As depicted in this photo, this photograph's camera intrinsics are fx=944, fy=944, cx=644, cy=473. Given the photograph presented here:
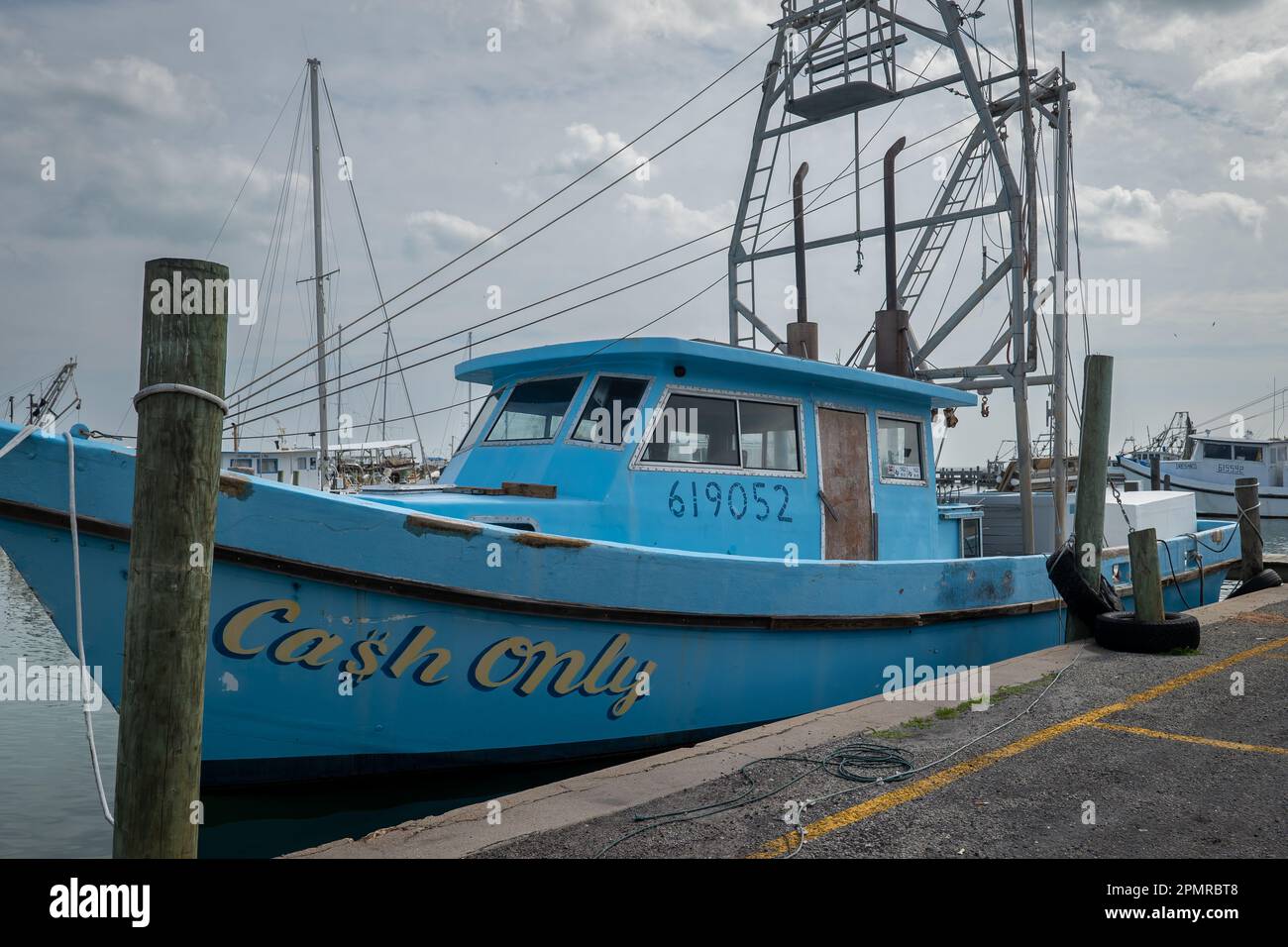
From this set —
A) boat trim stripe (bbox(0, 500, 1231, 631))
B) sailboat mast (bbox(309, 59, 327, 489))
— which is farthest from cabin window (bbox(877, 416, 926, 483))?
sailboat mast (bbox(309, 59, 327, 489))

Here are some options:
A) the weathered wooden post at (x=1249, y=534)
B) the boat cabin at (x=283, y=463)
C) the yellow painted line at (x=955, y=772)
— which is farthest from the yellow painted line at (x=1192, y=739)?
the boat cabin at (x=283, y=463)

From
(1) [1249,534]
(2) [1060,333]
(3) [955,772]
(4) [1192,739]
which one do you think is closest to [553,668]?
(3) [955,772]

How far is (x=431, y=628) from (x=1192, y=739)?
4068 mm

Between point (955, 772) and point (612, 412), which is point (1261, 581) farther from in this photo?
point (955, 772)

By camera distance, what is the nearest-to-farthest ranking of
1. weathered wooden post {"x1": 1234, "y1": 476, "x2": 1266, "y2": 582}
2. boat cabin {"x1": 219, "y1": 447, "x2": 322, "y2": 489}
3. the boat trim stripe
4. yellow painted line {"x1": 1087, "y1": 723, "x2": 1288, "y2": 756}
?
1. the boat trim stripe
2. yellow painted line {"x1": 1087, "y1": 723, "x2": 1288, "y2": 756}
3. weathered wooden post {"x1": 1234, "y1": 476, "x2": 1266, "y2": 582}
4. boat cabin {"x1": 219, "y1": 447, "x2": 322, "y2": 489}

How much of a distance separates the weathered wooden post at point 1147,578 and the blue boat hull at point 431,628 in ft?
7.25

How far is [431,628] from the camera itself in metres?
5.21

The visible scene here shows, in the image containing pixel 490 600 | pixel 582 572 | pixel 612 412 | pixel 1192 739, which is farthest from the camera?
pixel 612 412

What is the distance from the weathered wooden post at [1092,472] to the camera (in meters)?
7.45

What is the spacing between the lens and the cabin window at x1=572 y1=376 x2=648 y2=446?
22.2 ft

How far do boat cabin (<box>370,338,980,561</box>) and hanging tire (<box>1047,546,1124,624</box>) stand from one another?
4.28 feet

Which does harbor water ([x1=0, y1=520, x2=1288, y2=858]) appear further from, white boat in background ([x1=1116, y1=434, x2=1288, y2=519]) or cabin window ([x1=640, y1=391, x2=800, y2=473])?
white boat in background ([x1=1116, y1=434, x2=1288, y2=519])

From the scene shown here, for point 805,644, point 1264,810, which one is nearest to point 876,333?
point 805,644

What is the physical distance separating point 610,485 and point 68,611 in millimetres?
3269
